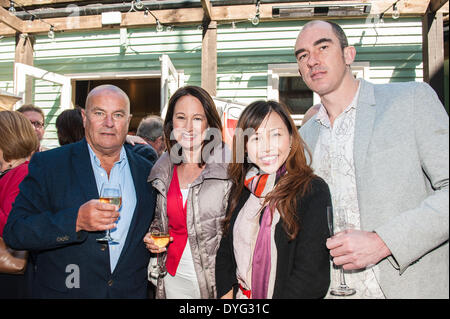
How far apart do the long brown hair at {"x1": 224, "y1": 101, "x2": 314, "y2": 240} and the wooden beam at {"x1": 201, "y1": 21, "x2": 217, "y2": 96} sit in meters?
4.07

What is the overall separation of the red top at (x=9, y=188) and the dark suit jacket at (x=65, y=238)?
0.35 m

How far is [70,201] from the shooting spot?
7.00 feet

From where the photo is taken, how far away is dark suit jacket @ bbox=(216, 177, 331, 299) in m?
1.69

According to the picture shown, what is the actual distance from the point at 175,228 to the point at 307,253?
3.44 ft

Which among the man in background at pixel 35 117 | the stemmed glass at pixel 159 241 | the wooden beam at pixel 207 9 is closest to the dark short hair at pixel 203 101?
the stemmed glass at pixel 159 241

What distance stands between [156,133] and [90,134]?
2419 mm

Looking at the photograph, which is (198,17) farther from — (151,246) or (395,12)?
(151,246)

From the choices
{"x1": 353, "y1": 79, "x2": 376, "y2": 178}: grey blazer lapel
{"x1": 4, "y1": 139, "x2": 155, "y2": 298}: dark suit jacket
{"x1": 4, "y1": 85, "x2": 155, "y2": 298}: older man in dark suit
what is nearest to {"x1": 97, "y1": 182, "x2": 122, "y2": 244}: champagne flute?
{"x1": 4, "y1": 85, "x2": 155, "y2": 298}: older man in dark suit

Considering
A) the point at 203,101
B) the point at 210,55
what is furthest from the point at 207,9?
the point at 203,101

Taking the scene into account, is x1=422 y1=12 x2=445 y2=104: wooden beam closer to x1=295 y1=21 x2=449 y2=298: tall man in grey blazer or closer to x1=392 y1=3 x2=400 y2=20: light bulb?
x1=392 y1=3 x2=400 y2=20: light bulb

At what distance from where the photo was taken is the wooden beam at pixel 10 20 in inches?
258

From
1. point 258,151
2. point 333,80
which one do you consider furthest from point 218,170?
point 333,80

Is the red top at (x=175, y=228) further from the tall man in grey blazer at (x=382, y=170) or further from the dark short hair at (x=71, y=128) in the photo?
the dark short hair at (x=71, y=128)
